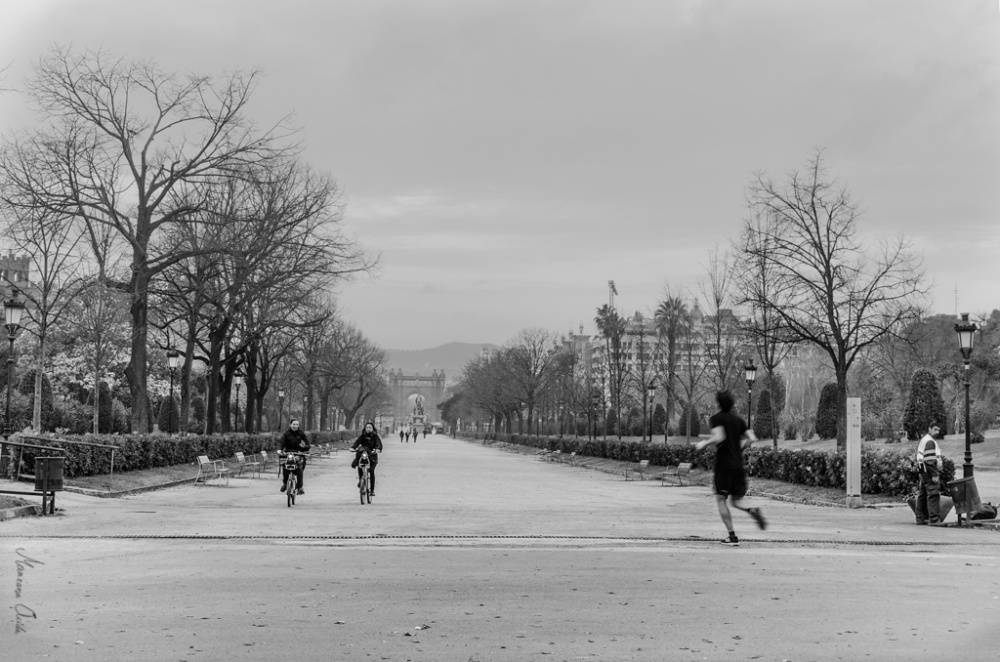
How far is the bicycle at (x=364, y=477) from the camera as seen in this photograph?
79.8ft

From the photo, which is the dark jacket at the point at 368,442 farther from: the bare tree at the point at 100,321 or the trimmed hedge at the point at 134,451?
the bare tree at the point at 100,321

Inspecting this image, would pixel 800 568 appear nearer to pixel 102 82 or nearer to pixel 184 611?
pixel 184 611

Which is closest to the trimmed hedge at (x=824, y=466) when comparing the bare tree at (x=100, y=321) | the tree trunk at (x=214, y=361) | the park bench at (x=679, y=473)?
the park bench at (x=679, y=473)

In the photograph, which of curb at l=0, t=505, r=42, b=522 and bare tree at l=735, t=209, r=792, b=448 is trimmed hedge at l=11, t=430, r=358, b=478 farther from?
bare tree at l=735, t=209, r=792, b=448

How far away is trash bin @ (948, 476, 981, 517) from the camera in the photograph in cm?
1995

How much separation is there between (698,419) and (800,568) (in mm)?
72987

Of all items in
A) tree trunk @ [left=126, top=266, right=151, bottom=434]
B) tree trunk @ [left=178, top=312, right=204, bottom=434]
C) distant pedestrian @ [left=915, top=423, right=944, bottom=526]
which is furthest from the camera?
tree trunk @ [left=178, top=312, right=204, bottom=434]

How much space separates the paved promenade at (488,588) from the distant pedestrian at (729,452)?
71cm

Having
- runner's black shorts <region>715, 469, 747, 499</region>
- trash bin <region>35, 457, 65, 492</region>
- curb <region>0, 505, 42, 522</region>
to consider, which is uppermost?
runner's black shorts <region>715, 469, 747, 499</region>

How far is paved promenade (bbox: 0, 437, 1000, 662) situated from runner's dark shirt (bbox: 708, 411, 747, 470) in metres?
1.10

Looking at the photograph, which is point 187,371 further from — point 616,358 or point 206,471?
point 616,358

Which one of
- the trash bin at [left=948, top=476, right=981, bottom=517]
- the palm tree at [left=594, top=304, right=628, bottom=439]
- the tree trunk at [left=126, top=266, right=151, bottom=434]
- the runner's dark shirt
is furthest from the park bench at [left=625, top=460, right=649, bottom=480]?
the runner's dark shirt

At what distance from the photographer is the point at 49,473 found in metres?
19.9

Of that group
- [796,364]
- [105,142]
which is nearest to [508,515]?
[105,142]
